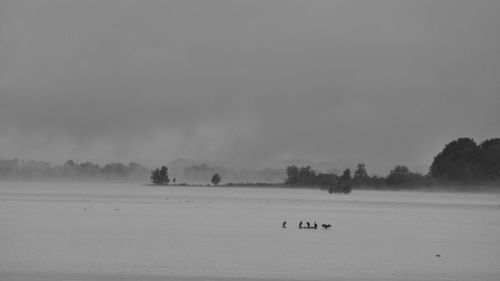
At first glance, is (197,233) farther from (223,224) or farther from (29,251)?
(29,251)

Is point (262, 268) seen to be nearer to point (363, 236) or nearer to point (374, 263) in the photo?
point (374, 263)

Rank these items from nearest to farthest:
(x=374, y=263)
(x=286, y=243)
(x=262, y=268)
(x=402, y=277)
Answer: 1. (x=402, y=277)
2. (x=262, y=268)
3. (x=374, y=263)
4. (x=286, y=243)

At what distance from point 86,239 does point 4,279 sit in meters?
23.2

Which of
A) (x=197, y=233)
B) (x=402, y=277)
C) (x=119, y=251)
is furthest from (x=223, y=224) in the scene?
(x=402, y=277)

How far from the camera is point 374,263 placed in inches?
1802

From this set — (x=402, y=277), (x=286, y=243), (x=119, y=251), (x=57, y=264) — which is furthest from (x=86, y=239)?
(x=402, y=277)

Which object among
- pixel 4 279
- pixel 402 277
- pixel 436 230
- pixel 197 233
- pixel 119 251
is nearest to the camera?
pixel 4 279

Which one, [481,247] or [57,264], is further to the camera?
[481,247]

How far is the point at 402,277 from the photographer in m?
39.2

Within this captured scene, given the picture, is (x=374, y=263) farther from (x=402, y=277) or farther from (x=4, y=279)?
(x=4, y=279)

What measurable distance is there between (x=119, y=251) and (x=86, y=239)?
31.9ft

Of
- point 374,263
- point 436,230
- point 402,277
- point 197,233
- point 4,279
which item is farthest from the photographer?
point 436,230

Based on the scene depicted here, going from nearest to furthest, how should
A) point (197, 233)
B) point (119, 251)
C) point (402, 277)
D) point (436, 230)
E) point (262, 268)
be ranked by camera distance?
point (402, 277), point (262, 268), point (119, 251), point (197, 233), point (436, 230)

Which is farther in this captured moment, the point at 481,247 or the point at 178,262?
the point at 481,247
